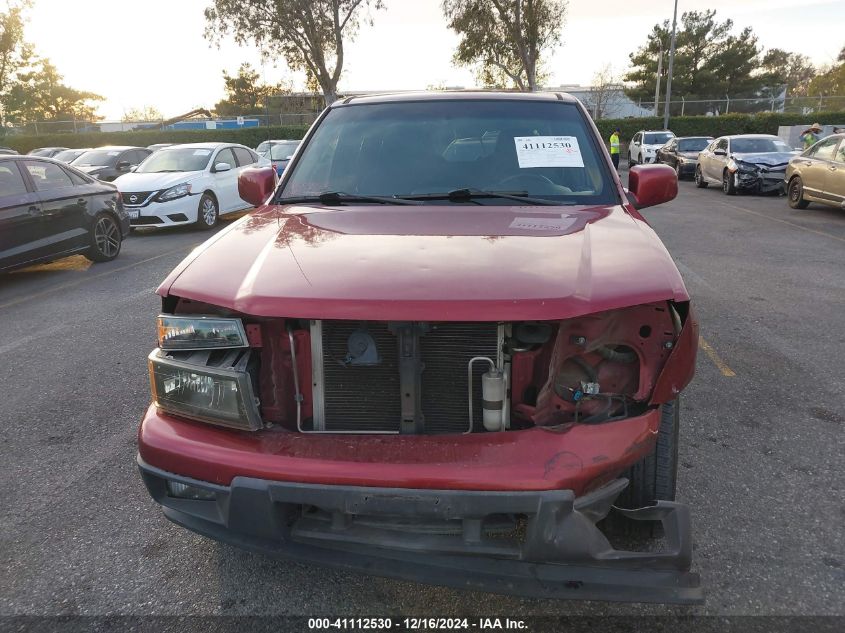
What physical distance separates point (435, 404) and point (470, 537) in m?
0.47

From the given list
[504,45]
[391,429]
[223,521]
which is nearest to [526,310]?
[391,429]

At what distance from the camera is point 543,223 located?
2775 mm

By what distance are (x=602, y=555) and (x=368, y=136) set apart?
2531 millimetres

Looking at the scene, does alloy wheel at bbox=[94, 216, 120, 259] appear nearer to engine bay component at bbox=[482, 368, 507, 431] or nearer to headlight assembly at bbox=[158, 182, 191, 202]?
headlight assembly at bbox=[158, 182, 191, 202]

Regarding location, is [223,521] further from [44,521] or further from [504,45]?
[504,45]

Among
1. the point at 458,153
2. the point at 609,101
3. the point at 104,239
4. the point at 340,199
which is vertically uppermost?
the point at 609,101

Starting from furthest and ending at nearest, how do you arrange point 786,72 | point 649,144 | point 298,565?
point 786,72
point 649,144
point 298,565

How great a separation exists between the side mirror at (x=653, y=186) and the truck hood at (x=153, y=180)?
32.3 feet

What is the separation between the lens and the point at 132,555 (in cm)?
268

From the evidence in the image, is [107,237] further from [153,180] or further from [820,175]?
[820,175]

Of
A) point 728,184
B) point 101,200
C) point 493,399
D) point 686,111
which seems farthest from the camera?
point 686,111

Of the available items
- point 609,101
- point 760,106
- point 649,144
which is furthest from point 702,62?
point 649,144

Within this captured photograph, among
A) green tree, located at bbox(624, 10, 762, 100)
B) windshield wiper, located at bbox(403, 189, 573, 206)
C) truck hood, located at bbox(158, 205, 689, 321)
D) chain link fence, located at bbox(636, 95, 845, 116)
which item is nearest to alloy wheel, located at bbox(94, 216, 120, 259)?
truck hood, located at bbox(158, 205, 689, 321)

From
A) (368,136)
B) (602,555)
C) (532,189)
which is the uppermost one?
(368,136)
